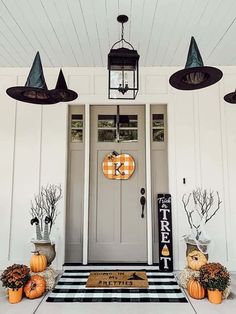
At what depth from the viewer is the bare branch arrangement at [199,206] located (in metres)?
3.55

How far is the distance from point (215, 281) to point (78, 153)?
2.42 meters

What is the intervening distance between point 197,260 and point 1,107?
3.34m

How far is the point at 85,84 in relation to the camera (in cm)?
380

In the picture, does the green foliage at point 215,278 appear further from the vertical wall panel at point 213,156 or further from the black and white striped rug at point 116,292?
the vertical wall panel at point 213,156

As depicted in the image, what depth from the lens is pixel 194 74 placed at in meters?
2.06

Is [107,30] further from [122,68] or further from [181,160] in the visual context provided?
[181,160]

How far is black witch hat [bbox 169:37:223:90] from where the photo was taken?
6.32ft

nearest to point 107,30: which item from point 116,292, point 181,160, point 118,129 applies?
point 118,129

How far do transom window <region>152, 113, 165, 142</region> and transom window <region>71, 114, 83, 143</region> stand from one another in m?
1.11

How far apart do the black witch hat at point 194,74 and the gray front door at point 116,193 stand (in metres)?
1.74

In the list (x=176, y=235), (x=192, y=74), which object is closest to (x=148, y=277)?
(x=176, y=235)

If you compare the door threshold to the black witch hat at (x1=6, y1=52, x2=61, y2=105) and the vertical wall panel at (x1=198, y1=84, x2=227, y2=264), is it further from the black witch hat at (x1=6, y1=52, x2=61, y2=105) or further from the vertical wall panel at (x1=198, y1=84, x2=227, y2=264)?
the black witch hat at (x1=6, y1=52, x2=61, y2=105)

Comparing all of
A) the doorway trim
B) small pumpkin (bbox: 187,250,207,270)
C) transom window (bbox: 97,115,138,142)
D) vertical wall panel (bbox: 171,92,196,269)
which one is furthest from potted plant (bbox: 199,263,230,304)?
transom window (bbox: 97,115,138,142)

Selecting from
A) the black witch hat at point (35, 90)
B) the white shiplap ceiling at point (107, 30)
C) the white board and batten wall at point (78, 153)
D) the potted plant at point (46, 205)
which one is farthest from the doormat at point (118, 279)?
the white shiplap ceiling at point (107, 30)
